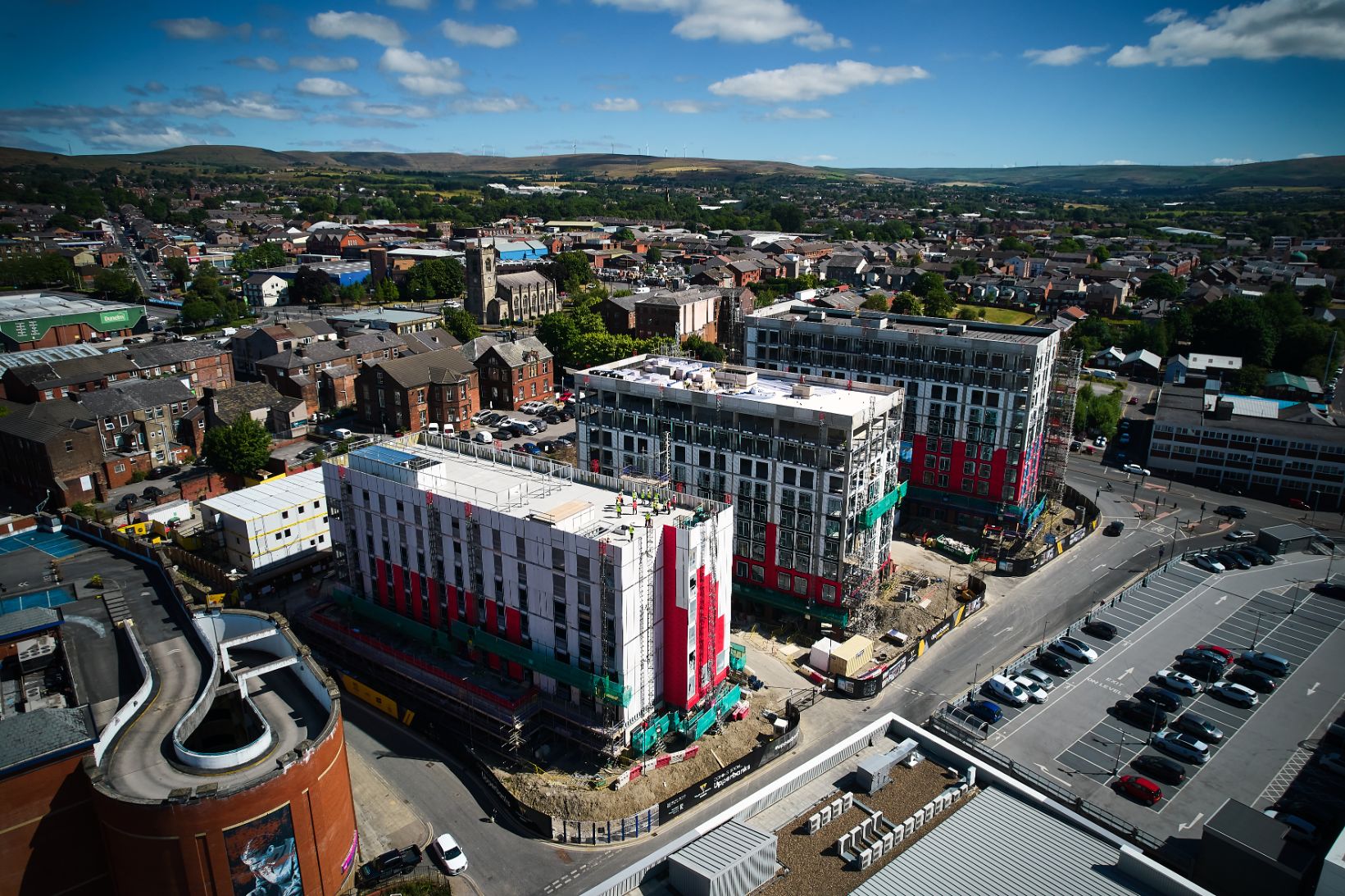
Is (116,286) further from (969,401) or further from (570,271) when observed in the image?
(969,401)

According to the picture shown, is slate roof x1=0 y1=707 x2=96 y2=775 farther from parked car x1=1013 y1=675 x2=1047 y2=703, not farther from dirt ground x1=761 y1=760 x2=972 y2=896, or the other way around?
parked car x1=1013 y1=675 x2=1047 y2=703

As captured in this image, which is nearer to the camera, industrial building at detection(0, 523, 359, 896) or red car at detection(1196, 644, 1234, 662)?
industrial building at detection(0, 523, 359, 896)

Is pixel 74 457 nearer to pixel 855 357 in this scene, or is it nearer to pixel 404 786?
pixel 404 786

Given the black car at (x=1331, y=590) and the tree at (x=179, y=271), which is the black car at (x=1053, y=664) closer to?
the black car at (x=1331, y=590)

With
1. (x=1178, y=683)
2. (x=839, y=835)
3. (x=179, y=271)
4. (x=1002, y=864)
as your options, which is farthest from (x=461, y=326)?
(x=1002, y=864)

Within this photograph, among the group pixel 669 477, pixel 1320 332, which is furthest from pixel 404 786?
pixel 1320 332

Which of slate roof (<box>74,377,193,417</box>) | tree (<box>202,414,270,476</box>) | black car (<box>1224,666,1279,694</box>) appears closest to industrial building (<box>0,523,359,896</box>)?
tree (<box>202,414,270,476</box>)
